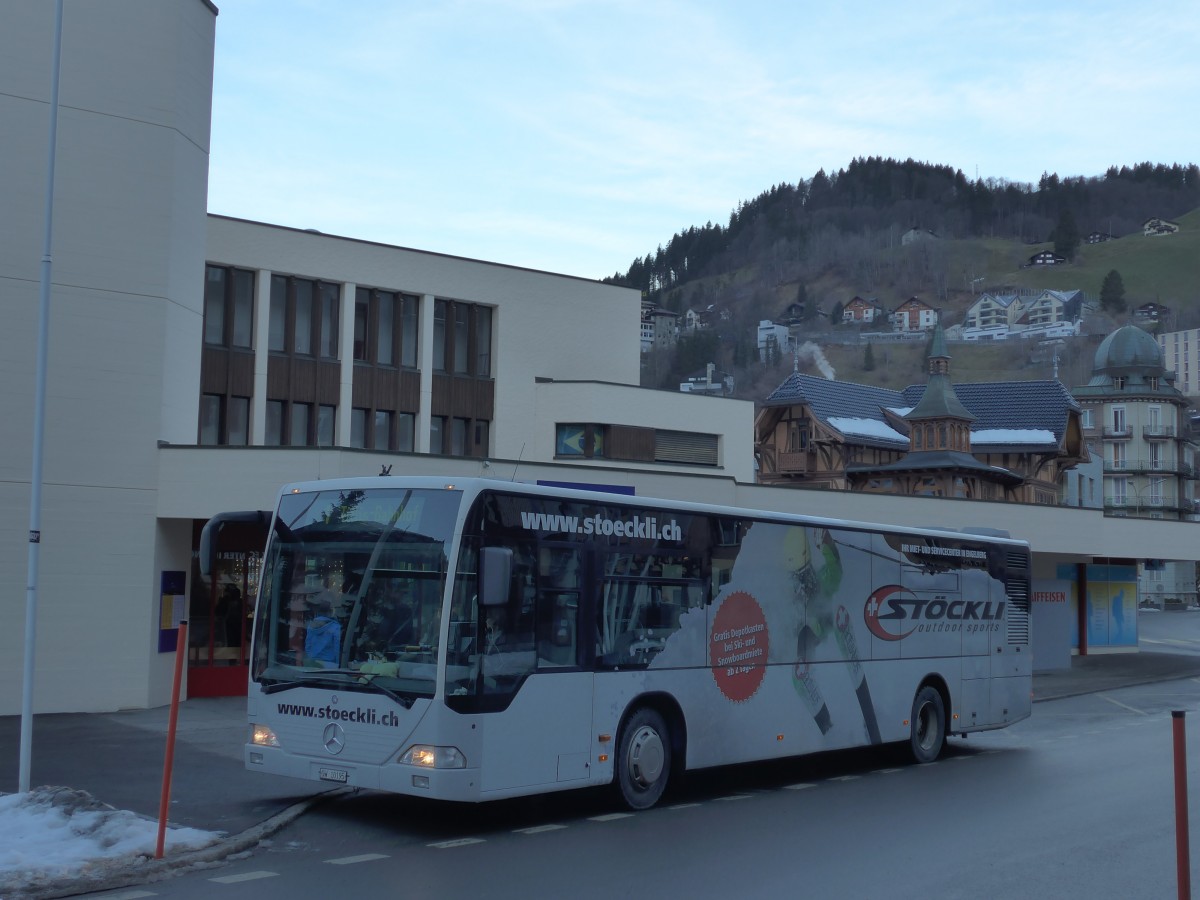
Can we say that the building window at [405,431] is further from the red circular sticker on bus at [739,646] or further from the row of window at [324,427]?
the red circular sticker on bus at [739,646]

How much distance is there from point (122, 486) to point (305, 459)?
291cm

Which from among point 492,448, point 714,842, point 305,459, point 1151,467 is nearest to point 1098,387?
point 1151,467

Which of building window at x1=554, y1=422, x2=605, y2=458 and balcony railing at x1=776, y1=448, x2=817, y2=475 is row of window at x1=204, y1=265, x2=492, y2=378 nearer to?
building window at x1=554, y1=422, x2=605, y2=458

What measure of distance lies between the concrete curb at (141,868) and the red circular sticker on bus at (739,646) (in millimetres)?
4743

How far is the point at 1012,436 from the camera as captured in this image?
7062 centimetres

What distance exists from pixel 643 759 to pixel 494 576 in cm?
308

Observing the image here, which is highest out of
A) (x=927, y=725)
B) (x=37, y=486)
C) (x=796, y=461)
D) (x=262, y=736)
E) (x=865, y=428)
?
(x=865, y=428)

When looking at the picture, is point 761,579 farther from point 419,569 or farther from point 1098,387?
point 1098,387

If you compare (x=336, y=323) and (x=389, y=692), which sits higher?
(x=336, y=323)

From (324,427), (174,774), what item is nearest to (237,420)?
(324,427)

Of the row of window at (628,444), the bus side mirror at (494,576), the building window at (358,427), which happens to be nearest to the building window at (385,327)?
the building window at (358,427)

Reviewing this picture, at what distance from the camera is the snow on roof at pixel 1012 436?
6925 cm

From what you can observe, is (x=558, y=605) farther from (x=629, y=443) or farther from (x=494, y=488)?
(x=629, y=443)

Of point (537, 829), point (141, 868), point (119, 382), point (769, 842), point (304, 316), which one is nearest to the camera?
point (141, 868)
